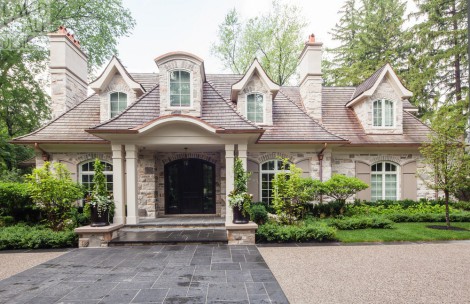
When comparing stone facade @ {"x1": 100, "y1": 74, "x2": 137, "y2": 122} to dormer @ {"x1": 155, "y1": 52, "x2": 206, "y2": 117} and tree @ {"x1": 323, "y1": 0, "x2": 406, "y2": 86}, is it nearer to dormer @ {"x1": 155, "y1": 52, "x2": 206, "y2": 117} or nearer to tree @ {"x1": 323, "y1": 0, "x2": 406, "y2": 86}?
dormer @ {"x1": 155, "y1": 52, "x2": 206, "y2": 117}

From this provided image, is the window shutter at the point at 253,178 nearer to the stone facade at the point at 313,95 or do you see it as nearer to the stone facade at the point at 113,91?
the stone facade at the point at 313,95

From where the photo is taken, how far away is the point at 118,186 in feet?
28.6

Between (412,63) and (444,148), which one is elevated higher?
(412,63)

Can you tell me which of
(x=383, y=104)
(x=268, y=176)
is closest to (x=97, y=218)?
(x=268, y=176)

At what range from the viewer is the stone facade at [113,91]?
11133 mm

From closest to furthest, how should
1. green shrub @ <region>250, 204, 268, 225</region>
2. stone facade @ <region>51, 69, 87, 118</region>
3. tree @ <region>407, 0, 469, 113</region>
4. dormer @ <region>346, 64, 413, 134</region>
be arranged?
1. green shrub @ <region>250, 204, 268, 225</region>
2. stone facade @ <region>51, 69, 87, 118</region>
3. dormer @ <region>346, 64, 413, 134</region>
4. tree @ <region>407, 0, 469, 113</region>

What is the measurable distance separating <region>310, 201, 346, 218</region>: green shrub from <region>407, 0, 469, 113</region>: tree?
1191 centimetres

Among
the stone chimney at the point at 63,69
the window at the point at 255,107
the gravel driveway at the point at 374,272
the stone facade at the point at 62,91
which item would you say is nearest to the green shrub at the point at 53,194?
the stone facade at the point at 62,91

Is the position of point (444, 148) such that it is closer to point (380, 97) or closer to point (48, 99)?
point (380, 97)

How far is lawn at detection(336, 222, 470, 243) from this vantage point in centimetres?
758

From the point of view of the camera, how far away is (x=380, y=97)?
1223 cm

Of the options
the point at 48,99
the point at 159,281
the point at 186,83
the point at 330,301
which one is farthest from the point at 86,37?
the point at 330,301

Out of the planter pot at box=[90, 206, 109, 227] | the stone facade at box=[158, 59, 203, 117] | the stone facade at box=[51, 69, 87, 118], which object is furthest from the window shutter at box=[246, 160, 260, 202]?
the stone facade at box=[51, 69, 87, 118]

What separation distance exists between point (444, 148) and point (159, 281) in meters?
10.2
